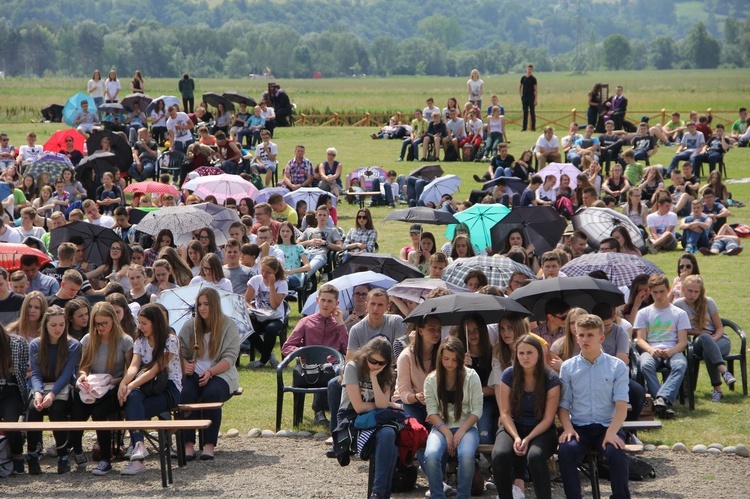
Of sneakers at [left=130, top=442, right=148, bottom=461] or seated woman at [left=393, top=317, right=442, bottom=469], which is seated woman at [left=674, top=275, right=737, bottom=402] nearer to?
seated woman at [left=393, top=317, right=442, bottom=469]

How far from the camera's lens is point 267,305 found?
12.4m

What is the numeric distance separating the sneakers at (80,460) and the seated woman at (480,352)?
3.02m

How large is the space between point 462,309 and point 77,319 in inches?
132

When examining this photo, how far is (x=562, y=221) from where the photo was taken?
592 inches

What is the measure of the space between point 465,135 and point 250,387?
17432 millimetres

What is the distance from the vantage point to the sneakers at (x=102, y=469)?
8603 millimetres

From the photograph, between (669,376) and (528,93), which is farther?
(528,93)

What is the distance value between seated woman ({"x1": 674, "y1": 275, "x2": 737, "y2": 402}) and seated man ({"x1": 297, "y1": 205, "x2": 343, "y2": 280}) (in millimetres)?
5787

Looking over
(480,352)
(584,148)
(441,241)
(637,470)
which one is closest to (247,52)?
(584,148)

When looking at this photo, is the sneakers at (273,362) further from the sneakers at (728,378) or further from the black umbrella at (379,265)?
the sneakers at (728,378)

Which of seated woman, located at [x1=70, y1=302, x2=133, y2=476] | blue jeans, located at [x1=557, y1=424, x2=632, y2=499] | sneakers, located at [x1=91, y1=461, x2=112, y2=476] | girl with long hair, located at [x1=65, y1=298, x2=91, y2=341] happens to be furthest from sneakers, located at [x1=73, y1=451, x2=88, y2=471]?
blue jeans, located at [x1=557, y1=424, x2=632, y2=499]

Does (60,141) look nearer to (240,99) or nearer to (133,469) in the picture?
(240,99)

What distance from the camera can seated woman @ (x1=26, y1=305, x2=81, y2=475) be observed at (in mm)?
8773

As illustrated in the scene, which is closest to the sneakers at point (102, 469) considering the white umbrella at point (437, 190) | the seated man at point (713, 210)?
the seated man at point (713, 210)
